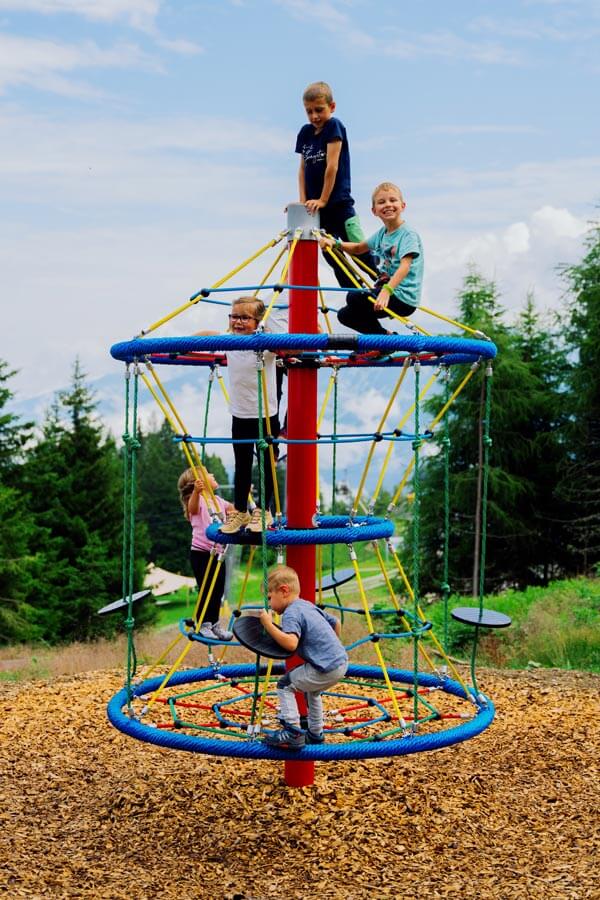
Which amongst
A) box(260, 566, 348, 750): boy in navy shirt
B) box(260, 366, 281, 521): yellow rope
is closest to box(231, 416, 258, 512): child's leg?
box(260, 366, 281, 521): yellow rope

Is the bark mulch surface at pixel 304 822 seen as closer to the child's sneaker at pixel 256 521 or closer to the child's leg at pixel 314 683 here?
the child's leg at pixel 314 683

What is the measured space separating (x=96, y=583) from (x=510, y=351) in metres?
14.9

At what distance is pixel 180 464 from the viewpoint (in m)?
55.4

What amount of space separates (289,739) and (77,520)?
30326mm

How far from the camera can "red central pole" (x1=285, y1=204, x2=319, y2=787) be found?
18.7ft

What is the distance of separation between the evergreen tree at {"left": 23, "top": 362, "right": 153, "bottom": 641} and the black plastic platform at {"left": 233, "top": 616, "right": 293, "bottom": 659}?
27133mm

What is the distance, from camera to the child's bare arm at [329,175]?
5781 mm

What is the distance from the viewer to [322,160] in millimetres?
5914

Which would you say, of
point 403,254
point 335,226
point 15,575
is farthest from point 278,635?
point 15,575

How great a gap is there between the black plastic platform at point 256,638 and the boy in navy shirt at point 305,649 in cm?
4

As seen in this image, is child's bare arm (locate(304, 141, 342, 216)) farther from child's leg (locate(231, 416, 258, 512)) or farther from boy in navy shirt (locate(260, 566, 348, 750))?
boy in navy shirt (locate(260, 566, 348, 750))

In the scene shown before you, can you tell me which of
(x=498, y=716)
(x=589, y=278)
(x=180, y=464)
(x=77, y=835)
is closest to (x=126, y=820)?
(x=77, y=835)

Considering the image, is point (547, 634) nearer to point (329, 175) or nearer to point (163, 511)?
point (329, 175)

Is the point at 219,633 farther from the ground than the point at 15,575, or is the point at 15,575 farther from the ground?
the point at 219,633
